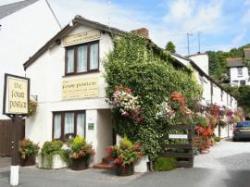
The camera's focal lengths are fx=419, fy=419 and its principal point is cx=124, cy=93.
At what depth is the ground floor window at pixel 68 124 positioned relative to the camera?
18.9m

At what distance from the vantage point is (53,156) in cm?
1808

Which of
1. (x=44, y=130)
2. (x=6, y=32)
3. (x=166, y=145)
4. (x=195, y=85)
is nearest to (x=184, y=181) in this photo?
(x=166, y=145)

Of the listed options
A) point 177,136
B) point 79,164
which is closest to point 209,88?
point 177,136

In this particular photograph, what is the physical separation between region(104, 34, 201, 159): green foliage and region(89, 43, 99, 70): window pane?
59.7 inches

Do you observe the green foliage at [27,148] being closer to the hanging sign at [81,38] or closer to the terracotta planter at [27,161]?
the terracotta planter at [27,161]

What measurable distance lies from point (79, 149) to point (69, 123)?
2.62 meters

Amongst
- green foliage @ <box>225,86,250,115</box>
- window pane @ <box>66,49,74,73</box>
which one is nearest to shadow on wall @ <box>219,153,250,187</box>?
window pane @ <box>66,49,74,73</box>

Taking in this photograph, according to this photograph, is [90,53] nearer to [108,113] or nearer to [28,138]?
[108,113]

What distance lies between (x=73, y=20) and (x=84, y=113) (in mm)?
4349

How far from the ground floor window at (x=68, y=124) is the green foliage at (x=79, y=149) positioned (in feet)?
5.02

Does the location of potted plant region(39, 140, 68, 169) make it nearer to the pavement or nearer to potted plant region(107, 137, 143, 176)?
the pavement

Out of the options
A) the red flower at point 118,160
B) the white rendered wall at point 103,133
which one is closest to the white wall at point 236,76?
the white rendered wall at point 103,133

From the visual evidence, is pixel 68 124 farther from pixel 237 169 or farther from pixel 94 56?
pixel 237 169

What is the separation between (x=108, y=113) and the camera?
1873cm
